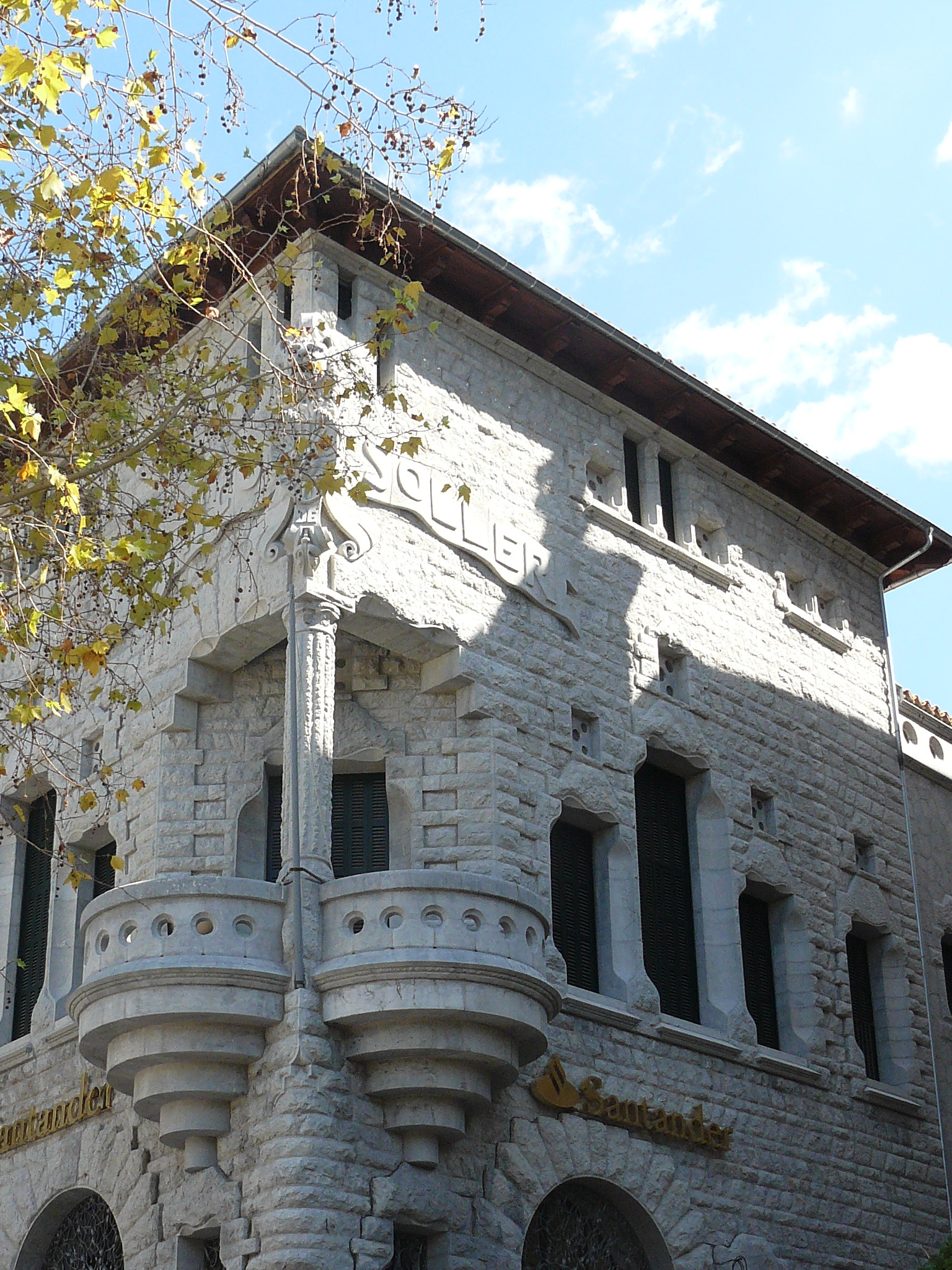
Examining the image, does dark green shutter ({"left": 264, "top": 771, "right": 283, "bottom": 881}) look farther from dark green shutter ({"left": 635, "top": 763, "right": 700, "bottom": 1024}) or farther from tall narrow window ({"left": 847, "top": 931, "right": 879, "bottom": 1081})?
tall narrow window ({"left": 847, "top": 931, "right": 879, "bottom": 1081})

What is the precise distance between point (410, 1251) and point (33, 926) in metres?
6.49

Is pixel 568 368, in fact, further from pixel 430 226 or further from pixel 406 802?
pixel 406 802

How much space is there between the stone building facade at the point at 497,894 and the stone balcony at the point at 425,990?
3cm

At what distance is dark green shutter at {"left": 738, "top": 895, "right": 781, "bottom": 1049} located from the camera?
19.1 m

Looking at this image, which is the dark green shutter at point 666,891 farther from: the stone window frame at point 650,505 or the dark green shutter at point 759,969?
the stone window frame at point 650,505

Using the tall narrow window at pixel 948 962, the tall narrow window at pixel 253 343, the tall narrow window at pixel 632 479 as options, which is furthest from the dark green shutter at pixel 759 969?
the tall narrow window at pixel 253 343

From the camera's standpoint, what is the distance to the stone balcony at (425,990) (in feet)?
46.4

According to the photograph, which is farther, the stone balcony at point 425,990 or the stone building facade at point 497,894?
the stone building facade at point 497,894

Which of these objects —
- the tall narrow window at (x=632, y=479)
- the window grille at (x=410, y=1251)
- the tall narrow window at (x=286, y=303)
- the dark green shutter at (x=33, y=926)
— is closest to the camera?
the window grille at (x=410, y=1251)

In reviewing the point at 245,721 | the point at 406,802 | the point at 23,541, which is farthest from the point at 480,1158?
the point at 23,541

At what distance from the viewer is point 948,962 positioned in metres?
22.8

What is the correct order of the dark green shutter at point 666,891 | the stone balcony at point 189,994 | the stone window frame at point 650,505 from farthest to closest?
the stone window frame at point 650,505, the dark green shutter at point 666,891, the stone balcony at point 189,994

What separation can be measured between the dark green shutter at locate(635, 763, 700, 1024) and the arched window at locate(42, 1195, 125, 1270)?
225 inches

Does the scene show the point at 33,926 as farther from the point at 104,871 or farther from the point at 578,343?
the point at 578,343
